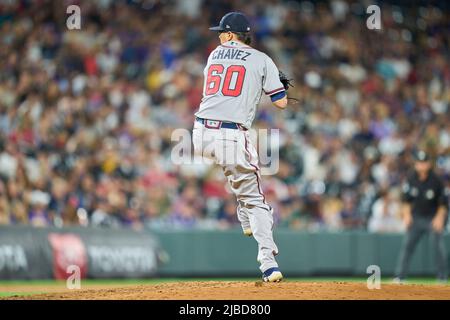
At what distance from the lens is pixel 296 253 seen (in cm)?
1667

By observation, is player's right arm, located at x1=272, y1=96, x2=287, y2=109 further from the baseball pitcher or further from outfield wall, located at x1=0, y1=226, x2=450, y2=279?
outfield wall, located at x1=0, y1=226, x2=450, y2=279

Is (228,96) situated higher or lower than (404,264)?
higher

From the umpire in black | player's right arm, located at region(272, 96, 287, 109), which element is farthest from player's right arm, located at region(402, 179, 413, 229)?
player's right arm, located at region(272, 96, 287, 109)

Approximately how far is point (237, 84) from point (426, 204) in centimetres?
731

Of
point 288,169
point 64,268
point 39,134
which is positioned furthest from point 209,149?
point 288,169

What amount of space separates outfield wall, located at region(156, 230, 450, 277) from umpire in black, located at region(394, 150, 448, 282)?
79.2 inches

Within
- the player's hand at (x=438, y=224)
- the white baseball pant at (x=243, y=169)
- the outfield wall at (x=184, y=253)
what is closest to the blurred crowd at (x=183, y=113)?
the outfield wall at (x=184, y=253)

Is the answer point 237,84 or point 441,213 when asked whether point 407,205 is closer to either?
point 441,213

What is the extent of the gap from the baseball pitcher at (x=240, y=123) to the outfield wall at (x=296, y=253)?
7092 mm

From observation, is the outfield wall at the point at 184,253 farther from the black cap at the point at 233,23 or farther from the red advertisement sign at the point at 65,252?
the black cap at the point at 233,23

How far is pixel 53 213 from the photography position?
49.9 ft
